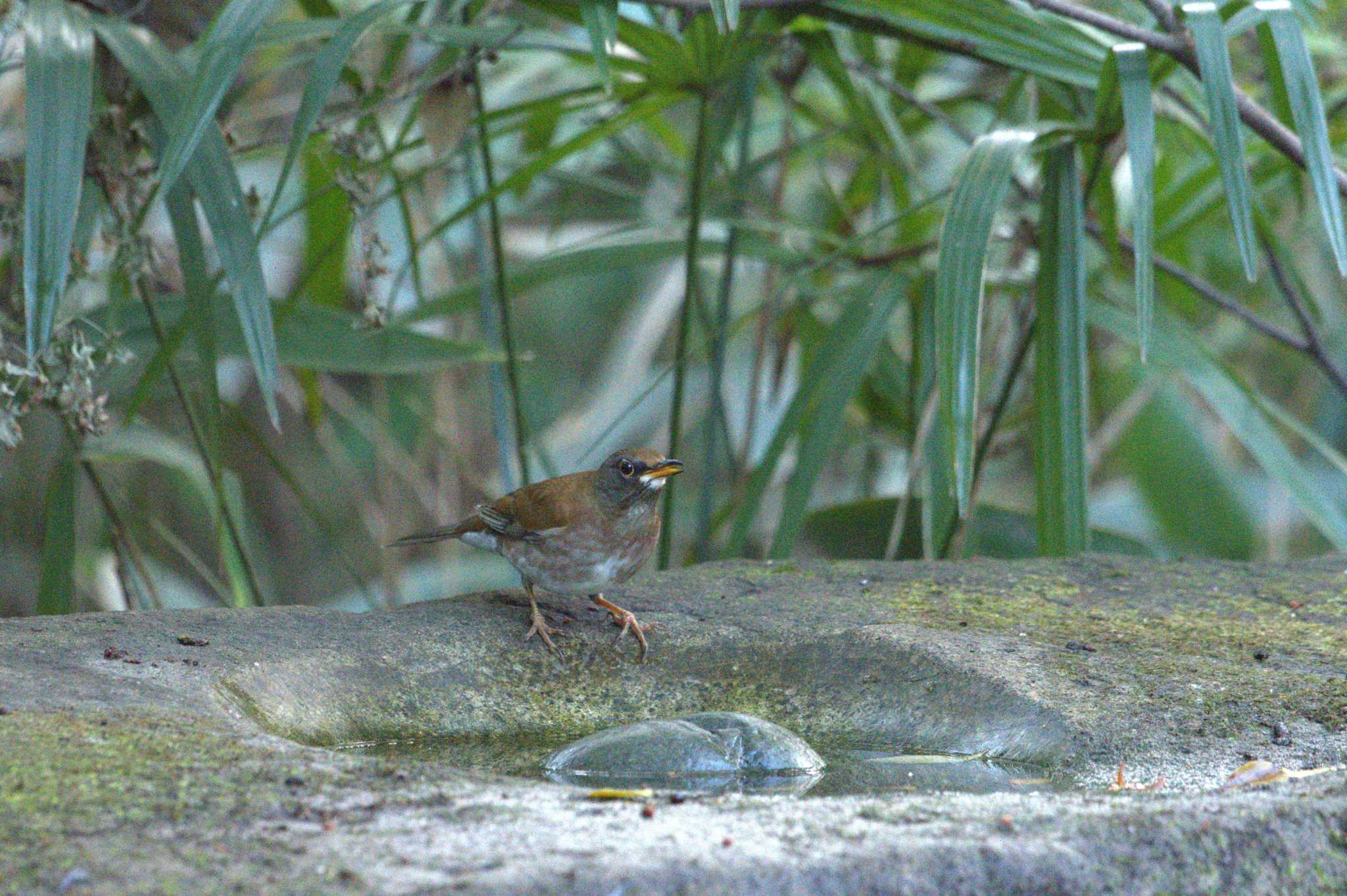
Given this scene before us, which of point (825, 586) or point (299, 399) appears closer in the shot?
point (825, 586)

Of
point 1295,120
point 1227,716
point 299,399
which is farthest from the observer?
point 299,399

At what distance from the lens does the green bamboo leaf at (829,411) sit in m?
4.41

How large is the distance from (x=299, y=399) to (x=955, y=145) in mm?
3483

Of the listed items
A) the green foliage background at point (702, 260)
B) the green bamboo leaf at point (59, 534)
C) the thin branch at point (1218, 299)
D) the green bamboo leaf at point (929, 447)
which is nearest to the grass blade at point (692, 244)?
the green foliage background at point (702, 260)

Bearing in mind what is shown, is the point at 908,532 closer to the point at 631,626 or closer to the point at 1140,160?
the point at 631,626

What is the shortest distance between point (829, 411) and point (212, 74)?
7.00 ft

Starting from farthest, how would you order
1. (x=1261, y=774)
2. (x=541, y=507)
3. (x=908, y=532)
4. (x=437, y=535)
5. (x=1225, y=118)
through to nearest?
1. (x=908, y=532)
2. (x=437, y=535)
3. (x=541, y=507)
4. (x=1225, y=118)
5. (x=1261, y=774)

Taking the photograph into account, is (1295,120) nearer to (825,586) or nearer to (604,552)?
(825,586)

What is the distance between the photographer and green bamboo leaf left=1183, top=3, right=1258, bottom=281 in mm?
3080

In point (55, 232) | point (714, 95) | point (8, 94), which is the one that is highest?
point (8, 94)

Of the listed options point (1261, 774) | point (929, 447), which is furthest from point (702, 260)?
point (1261, 774)

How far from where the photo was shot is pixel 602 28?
11.0 ft

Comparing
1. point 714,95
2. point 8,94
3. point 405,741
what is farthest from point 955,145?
point 405,741

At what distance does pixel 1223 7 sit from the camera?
11.8 feet
